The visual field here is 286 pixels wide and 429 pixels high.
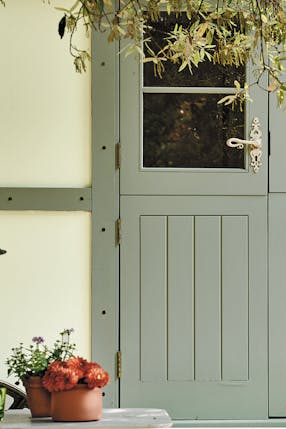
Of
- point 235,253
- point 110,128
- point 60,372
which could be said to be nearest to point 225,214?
point 235,253

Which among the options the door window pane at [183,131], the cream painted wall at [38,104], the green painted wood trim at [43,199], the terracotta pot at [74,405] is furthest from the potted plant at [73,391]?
the door window pane at [183,131]

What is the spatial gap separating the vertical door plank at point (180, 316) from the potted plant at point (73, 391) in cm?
172

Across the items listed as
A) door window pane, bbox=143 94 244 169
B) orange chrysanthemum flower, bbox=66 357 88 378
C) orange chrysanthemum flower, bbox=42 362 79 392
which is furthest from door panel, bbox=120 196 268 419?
orange chrysanthemum flower, bbox=42 362 79 392

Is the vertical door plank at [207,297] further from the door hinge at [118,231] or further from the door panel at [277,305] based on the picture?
the door hinge at [118,231]

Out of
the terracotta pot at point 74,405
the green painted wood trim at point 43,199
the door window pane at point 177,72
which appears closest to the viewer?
the terracotta pot at point 74,405

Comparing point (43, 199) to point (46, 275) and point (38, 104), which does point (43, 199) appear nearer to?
point (46, 275)

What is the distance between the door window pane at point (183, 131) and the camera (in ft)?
19.4

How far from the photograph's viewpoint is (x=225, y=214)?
19.5 ft

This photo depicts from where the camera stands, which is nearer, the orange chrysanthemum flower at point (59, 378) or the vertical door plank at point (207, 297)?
the orange chrysanthemum flower at point (59, 378)

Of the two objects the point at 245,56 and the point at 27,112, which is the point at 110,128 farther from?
the point at 245,56

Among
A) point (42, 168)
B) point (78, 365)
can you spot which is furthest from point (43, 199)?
point (78, 365)

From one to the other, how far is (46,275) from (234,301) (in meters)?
0.99

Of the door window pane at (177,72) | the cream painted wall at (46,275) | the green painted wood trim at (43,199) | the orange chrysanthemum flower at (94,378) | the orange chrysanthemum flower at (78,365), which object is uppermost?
the door window pane at (177,72)

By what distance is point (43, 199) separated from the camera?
5.86 meters
